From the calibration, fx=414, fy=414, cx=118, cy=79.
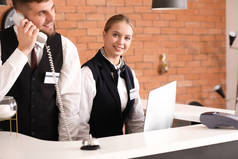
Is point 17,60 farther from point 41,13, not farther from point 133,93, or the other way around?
point 133,93

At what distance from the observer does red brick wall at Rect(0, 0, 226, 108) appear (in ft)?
17.0

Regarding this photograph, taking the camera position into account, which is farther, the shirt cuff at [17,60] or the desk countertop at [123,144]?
the shirt cuff at [17,60]

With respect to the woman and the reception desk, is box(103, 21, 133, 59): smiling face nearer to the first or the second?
the woman

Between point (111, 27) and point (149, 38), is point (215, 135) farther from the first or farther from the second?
point (149, 38)

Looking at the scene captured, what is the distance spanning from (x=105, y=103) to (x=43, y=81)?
56 cm

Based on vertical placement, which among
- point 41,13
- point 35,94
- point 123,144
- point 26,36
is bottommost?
point 123,144

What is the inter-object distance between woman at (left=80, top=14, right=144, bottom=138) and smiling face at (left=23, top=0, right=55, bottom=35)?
0.61 metres

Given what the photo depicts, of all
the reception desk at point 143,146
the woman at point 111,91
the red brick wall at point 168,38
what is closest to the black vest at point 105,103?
the woman at point 111,91

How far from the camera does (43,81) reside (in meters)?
2.41

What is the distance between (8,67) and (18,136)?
1.15 feet

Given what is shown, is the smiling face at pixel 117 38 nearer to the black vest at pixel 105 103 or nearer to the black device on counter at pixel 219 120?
the black vest at pixel 105 103

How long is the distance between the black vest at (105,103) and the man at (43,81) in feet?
0.88

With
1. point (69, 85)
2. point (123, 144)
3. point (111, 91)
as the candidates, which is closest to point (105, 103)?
point (111, 91)

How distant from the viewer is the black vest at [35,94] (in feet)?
7.79
